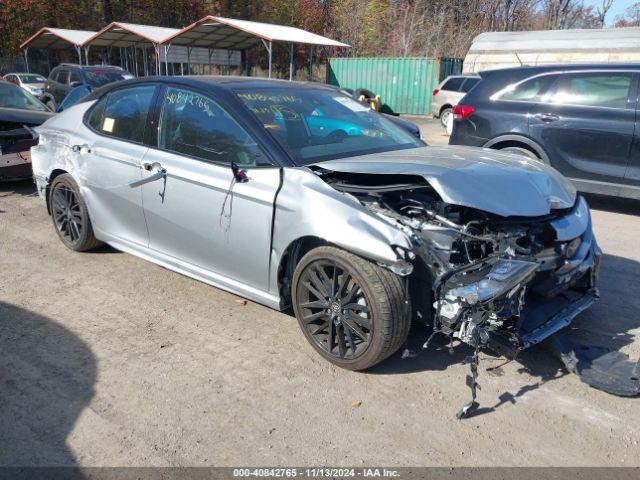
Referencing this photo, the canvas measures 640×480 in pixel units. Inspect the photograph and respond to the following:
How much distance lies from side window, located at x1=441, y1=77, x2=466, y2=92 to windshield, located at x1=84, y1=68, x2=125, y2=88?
10.6m

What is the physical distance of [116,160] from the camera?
15.1 ft

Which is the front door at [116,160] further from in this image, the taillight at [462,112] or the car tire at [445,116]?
the car tire at [445,116]

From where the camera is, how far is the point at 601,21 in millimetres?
37594

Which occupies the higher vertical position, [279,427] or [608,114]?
[608,114]

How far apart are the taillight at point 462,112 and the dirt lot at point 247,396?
3.80m

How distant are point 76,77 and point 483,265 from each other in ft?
60.2

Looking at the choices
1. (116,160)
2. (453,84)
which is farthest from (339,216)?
(453,84)

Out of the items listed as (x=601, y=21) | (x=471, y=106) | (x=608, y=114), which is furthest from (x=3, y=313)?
(x=601, y=21)

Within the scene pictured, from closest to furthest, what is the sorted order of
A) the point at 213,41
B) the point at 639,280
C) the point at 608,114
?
the point at 639,280 → the point at 608,114 → the point at 213,41

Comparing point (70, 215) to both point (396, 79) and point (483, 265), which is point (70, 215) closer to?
point (483, 265)

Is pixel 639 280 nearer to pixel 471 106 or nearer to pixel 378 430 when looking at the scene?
pixel 378 430

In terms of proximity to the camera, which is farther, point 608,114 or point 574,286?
point 608,114

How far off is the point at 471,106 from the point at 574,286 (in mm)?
4399

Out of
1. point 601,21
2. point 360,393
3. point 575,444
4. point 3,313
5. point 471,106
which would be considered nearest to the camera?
point 575,444
